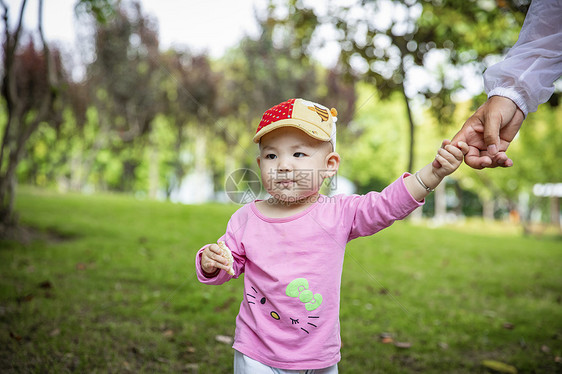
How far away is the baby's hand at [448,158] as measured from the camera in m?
1.70

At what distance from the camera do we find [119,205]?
11375 millimetres

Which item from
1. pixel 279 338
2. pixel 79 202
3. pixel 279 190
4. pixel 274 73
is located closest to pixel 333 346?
pixel 279 338

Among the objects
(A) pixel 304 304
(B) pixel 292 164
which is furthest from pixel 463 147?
(A) pixel 304 304

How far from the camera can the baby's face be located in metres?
1.94

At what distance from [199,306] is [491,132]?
3.58 meters

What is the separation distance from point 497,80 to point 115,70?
18.3m

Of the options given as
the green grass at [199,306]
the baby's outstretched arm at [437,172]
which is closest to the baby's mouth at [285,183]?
the baby's outstretched arm at [437,172]

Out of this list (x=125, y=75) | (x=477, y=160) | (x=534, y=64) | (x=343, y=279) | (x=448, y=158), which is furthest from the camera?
(x=125, y=75)

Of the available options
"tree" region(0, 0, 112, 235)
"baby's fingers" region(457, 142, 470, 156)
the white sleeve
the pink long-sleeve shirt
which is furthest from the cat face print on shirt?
"tree" region(0, 0, 112, 235)

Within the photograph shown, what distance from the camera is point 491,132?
1.81 metres

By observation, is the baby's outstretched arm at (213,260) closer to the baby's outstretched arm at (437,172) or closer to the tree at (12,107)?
the baby's outstretched arm at (437,172)

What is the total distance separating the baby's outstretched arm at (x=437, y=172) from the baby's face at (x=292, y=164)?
404 mm

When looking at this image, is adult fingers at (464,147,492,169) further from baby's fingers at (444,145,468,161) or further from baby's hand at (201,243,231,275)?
baby's hand at (201,243,231,275)

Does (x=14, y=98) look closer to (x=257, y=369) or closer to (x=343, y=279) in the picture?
(x=343, y=279)
